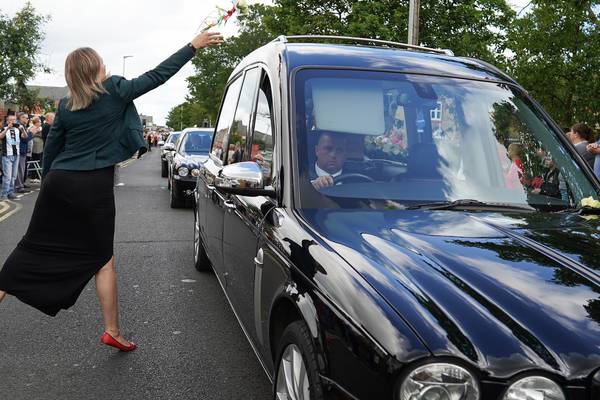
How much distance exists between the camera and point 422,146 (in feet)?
10.6

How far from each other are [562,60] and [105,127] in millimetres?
17949

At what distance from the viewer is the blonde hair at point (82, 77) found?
3.78 metres

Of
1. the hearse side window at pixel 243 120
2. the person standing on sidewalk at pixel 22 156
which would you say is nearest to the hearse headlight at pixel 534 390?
the hearse side window at pixel 243 120

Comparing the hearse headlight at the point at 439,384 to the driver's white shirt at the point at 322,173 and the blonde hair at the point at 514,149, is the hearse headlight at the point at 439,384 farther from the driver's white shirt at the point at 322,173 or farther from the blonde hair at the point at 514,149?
the blonde hair at the point at 514,149

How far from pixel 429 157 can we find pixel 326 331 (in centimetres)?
133

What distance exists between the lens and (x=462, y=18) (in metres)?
25.0

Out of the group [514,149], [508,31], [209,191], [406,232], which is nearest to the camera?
[406,232]

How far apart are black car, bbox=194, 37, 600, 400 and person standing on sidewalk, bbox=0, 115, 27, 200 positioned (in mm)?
10997

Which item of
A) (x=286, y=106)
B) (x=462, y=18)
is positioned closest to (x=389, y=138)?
(x=286, y=106)

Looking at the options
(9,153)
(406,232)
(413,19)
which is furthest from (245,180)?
(413,19)

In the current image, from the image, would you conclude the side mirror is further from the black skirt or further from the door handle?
the door handle

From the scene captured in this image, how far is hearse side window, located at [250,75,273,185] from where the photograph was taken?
10.8 ft

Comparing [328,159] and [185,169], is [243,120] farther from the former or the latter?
[185,169]

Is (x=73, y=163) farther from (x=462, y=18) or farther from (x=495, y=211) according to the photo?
(x=462, y=18)
